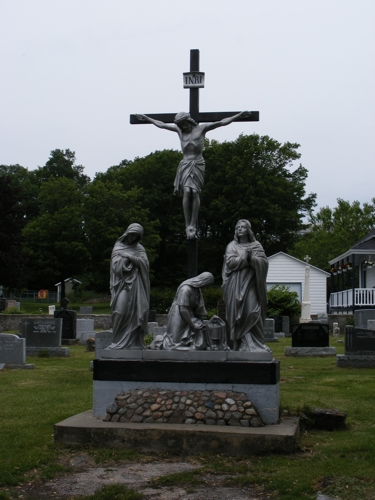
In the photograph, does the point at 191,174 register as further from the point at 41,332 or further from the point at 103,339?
the point at 41,332

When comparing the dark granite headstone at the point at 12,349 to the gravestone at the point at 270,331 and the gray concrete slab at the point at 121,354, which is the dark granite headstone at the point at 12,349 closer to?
the gray concrete slab at the point at 121,354

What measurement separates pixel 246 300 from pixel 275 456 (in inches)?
80.0

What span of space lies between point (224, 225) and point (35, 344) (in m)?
28.3

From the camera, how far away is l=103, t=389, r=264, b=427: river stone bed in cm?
817

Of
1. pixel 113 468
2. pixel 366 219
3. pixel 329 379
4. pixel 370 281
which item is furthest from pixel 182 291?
pixel 366 219

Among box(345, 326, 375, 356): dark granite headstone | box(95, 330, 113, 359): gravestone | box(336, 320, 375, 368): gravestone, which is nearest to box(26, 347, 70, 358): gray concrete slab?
box(95, 330, 113, 359): gravestone

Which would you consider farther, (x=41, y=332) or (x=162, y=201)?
(x=162, y=201)

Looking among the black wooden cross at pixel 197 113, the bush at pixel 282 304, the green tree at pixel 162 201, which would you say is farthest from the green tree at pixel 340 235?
the black wooden cross at pixel 197 113

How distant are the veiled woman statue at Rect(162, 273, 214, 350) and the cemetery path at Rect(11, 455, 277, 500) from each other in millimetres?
1718

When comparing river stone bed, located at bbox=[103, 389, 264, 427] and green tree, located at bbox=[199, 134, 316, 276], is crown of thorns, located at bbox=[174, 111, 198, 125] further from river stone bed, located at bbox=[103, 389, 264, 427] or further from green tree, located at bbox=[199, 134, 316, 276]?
green tree, located at bbox=[199, 134, 316, 276]

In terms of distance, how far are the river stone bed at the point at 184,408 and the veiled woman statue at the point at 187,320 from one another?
636 mm

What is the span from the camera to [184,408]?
8.30 metres

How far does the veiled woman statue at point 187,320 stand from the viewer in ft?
28.6

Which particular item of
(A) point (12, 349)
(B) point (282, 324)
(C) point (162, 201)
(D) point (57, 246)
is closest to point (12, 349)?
(A) point (12, 349)
